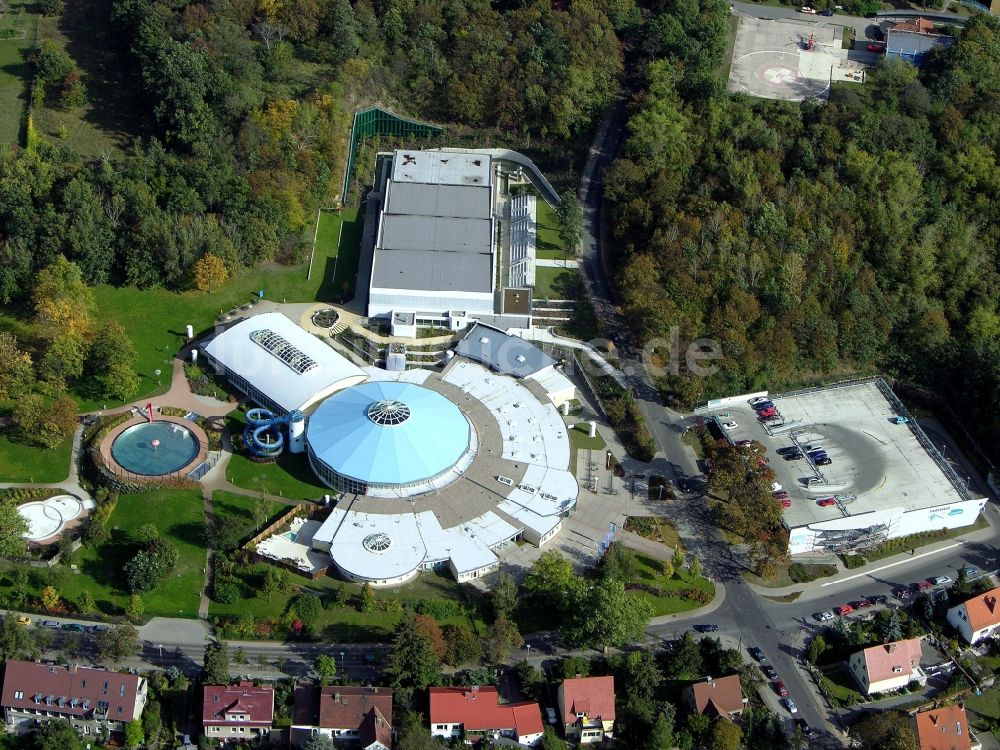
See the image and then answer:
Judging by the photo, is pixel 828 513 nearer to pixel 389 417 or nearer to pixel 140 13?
pixel 389 417

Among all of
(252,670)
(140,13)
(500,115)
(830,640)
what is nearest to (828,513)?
Answer: (830,640)

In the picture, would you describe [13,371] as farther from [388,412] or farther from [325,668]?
[325,668]

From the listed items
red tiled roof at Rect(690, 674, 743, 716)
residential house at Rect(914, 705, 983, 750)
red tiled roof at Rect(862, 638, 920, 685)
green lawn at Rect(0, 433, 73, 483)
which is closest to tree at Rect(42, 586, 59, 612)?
green lawn at Rect(0, 433, 73, 483)

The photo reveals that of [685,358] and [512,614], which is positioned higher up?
[685,358]

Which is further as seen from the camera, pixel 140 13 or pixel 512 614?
pixel 140 13

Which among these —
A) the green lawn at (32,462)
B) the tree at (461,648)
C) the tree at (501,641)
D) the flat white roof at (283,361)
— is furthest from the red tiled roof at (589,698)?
the green lawn at (32,462)

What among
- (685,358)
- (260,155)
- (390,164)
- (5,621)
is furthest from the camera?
(390,164)

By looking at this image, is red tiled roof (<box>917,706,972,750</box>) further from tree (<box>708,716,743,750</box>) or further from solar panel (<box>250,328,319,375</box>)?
Answer: solar panel (<box>250,328,319,375</box>)
